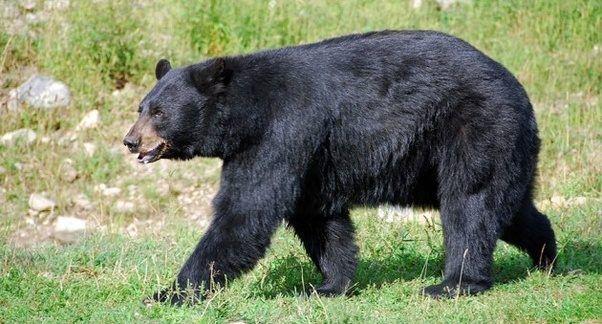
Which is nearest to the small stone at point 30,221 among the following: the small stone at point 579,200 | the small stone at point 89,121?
the small stone at point 89,121

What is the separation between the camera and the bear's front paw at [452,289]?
21.4 ft

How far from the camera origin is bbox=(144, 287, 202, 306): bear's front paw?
19.8 feet

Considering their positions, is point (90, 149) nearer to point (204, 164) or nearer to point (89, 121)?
point (89, 121)

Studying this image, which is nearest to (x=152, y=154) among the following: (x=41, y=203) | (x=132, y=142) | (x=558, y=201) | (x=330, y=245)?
(x=132, y=142)

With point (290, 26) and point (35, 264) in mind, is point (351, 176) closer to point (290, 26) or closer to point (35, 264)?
point (35, 264)

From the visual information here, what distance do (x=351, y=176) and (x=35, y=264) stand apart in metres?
2.55

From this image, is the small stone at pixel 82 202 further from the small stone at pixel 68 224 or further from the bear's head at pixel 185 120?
the bear's head at pixel 185 120

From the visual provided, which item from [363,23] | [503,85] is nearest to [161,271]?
[503,85]

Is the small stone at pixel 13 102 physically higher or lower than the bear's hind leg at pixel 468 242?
lower

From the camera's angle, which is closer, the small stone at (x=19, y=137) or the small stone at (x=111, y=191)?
the small stone at (x=111, y=191)

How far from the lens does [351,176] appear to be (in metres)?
6.69

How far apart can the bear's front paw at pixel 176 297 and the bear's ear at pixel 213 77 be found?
139 centimetres

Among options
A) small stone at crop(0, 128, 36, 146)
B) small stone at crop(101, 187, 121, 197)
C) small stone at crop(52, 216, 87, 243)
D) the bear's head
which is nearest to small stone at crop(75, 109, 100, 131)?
small stone at crop(0, 128, 36, 146)

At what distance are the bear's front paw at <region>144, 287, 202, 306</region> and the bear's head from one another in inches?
37.0
